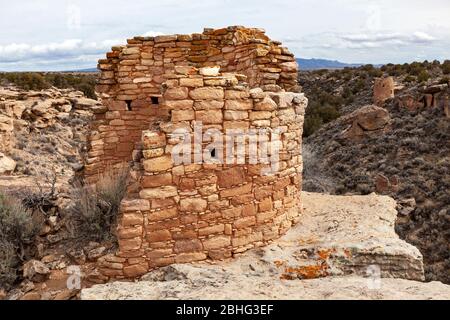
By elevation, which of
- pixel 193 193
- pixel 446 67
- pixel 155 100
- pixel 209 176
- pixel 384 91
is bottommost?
pixel 193 193

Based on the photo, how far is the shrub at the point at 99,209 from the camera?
559 cm

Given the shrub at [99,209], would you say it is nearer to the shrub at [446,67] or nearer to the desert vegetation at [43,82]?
the desert vegetation at [43,82]

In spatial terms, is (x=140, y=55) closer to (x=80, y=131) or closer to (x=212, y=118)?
(x=212, y=118)

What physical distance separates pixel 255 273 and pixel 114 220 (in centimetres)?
214

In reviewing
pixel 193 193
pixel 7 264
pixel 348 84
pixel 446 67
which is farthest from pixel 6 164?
pixel 446 67

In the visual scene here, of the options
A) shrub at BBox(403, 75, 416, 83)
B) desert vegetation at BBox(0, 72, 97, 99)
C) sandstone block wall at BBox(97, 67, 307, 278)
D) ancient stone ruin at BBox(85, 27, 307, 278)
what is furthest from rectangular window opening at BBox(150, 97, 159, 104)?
shrub at BBox(403, 75, 416, 83)

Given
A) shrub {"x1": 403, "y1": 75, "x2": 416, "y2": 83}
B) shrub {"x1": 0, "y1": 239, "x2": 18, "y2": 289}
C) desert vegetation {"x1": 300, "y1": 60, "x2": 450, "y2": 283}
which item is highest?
shrub {"x1": 403, "y1": 75, "x2": 416, "y2": 83}

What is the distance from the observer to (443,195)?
1308 cm

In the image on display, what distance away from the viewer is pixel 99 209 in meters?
5.80

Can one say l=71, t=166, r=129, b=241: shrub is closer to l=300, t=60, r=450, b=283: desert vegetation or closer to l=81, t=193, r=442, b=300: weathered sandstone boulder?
l=81, t=193, r=442, b=300: weathered sandstone boulder

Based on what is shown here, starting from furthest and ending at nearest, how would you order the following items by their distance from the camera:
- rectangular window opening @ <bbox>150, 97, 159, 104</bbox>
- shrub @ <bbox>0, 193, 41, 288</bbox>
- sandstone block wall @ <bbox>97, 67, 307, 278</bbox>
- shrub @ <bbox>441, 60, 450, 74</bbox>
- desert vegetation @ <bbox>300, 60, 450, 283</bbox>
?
shrub @ <bbox>441, 60, 450, 74</bbox>, desert vegetation @ <bbox>300, 60, 450, 283</bbox>, rectangular window opening @ <bbox>150, 97, 159, 104</bbox>, shrub @ <bbox>0, 193, 41, 288</bbox>, sandstone block wall @ <bbox>97, 67, 307, 278</bbox>

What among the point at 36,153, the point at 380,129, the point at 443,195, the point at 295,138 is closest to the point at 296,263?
the point at 295,138

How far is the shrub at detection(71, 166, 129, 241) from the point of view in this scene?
18.4ft

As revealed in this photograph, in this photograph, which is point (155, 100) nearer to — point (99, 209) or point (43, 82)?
point (99, 209)
